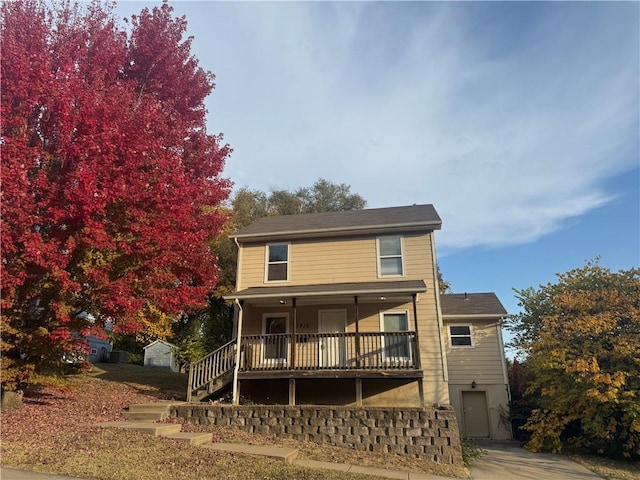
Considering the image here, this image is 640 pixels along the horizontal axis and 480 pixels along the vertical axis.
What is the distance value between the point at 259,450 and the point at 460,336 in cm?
1025

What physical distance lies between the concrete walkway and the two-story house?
2.19 meters

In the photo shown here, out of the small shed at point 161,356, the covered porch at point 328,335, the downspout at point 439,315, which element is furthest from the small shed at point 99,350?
the downspout at point 439,315

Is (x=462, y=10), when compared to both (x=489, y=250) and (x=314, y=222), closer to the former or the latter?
(x=314, y=222)

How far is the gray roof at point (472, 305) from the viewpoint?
15.6 metres

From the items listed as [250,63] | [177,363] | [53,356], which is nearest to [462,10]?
[250,63]

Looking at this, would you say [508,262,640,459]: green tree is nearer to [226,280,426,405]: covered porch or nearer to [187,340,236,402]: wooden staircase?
[226,280,426,405]: covered porch

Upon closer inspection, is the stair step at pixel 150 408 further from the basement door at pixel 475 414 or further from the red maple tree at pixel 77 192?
the basement door at pixel 475 414

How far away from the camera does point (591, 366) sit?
35.6 ft

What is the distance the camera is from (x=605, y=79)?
1118 cm

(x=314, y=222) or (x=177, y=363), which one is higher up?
(x=314, y=222)

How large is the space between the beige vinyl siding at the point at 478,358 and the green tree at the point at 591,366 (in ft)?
4.99

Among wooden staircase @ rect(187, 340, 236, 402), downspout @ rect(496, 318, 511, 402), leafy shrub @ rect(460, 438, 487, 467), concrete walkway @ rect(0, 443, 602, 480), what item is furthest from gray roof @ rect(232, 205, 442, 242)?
concrete walkway @ rect(0, 443, 602, 480)

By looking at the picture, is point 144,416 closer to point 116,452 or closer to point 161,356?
point 116,452

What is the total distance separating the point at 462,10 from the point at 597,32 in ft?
11.8
